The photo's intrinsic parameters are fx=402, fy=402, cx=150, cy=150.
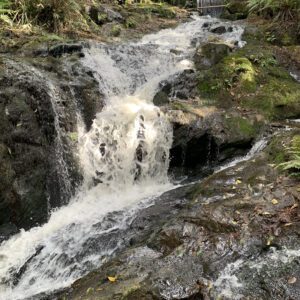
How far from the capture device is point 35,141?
23.9ft

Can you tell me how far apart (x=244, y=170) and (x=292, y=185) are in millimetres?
891

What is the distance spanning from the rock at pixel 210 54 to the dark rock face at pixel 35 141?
11.4 ft

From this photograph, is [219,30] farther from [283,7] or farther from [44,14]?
[44,14]

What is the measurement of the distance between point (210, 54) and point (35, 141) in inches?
220

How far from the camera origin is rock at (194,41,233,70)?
10.5 metres

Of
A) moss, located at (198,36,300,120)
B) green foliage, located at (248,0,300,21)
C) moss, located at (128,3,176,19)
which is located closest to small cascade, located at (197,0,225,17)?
moss, located at (128,3,176,19)

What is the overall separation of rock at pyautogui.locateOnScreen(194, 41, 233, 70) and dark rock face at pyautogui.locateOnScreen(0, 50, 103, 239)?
136 inches

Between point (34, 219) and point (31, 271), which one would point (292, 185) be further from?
point (34, 219)

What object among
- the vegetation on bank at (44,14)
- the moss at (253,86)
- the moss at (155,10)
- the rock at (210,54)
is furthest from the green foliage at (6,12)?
the moss at (155,10)

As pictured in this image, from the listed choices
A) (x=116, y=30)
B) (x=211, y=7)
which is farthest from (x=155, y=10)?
(x=116, y=30)

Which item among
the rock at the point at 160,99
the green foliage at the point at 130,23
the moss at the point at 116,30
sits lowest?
the rock at the point at 160,99

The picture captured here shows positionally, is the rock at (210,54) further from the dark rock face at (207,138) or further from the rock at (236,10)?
the rock at (236,10)

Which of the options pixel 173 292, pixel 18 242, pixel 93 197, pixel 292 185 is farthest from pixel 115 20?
pixel 173 292

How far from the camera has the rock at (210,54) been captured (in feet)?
34.5
